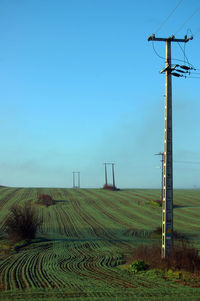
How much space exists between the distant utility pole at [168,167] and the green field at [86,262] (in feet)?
6.14

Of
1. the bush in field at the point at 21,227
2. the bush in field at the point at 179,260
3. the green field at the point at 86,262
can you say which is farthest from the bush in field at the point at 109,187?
the bush in field at the point at 179,260

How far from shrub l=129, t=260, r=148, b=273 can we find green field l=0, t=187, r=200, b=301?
428mm

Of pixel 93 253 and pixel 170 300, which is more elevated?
pixel 170 300

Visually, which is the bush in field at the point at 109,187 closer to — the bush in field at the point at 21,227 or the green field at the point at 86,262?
the green field at the point at 86,262

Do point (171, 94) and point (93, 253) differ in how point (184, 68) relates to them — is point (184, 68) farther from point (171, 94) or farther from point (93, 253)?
point (93, 253)

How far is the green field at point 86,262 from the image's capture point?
34.3 feet

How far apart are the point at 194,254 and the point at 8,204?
39079 millimetres

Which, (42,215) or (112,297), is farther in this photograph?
(42,215)

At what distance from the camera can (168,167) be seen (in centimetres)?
1497

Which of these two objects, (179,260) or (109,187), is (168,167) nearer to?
(179,260)

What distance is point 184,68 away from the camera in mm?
15539

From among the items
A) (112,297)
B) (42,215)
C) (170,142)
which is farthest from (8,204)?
(112,297)

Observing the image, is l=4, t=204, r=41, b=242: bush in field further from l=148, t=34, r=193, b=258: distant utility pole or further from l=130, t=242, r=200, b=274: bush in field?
l=148, t=34, r=193, b=258: distant utility pole

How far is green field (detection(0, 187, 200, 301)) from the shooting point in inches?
412
